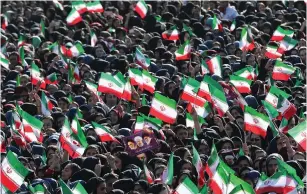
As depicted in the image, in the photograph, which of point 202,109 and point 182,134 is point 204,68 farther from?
point 182,134

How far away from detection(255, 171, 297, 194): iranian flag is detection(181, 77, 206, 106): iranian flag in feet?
16.3

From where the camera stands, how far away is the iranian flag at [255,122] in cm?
2355

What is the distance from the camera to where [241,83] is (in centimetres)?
2670

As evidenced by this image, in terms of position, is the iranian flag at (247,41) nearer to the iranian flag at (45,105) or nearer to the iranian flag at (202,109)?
the iranian flag at (202,109)

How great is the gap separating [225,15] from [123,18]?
7.53ft

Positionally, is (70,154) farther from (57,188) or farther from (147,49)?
(147,49)

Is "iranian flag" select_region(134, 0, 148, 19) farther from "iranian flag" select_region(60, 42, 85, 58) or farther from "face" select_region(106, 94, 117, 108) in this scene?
"face" select_region(106, 94, 117, 108)

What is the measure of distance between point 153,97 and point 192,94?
1.03 meters

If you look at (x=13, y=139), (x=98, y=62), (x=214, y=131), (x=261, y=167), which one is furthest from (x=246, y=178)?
(x=98, y=62)

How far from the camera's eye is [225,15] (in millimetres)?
33906

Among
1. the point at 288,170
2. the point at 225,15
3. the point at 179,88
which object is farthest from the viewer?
the point at 225,15

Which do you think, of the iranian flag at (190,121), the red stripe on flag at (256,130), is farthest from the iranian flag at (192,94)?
the red stripe on flag at (256,130)

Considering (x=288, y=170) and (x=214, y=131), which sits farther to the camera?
(x=214, y=131)

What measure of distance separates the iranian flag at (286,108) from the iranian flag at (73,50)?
23.1 feet
